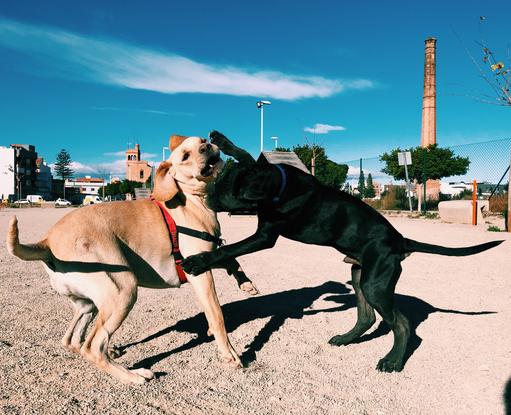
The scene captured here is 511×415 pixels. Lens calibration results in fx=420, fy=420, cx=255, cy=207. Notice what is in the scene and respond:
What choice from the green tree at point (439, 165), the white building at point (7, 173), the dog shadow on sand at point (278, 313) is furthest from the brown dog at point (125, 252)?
the white building at point (7, 173)

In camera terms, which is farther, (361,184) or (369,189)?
(369,189)

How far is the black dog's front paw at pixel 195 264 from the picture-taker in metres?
3.11

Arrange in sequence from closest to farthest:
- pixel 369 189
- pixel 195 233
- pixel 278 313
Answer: pixel 195 233, pixel 278 313, pixel 369 189

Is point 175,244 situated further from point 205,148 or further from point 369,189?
point 369,189

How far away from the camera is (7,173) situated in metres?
87.2

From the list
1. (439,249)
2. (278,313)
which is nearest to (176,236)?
(278,313)

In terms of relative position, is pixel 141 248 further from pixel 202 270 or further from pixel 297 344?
pixel 297 344

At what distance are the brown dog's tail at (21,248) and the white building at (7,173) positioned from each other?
96.3 metres

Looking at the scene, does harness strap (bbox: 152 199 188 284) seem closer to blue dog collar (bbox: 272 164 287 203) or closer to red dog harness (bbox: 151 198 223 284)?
red dog harness (bbox: 151 198 223 284)

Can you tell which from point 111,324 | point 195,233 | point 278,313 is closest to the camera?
point 111,324

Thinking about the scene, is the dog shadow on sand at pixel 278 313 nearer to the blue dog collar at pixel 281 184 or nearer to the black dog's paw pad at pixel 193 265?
the black dog's paw pad at pixel 193 265

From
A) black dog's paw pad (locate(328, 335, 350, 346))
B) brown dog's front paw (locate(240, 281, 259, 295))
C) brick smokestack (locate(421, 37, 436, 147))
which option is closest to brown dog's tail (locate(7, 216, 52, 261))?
brown dog's front paw (locate(240, 281, 259, 295))

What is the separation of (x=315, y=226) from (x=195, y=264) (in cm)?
96

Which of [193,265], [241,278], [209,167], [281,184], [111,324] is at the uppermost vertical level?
[209,167]
